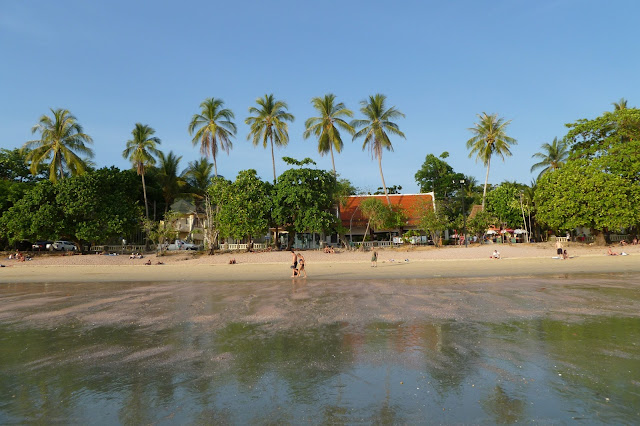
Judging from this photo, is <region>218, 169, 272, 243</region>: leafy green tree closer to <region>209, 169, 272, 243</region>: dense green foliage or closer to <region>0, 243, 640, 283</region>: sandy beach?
<region>209, 169, 272, 243</region>: dense green foliage

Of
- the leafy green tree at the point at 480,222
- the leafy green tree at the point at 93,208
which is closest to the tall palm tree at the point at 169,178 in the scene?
the leafy green tree at the point at 93,208

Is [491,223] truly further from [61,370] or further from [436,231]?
[61,370]

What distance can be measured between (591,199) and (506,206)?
1449cm

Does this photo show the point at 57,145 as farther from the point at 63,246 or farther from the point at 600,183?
the point at 600,183

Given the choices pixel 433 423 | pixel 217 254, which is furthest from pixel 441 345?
pixel 217 254

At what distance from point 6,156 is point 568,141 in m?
63.3

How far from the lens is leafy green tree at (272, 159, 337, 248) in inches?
1357

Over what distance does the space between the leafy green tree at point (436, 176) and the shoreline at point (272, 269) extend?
32719 millimetres

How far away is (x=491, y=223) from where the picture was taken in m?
44.9

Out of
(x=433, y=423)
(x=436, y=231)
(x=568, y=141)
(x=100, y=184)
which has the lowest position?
(x=433, y=423)

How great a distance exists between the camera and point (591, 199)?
3466 cm

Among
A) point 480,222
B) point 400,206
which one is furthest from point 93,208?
point 480,222

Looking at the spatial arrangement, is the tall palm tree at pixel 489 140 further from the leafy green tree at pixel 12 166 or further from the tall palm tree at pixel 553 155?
the leafy green tree at pixel 12 166

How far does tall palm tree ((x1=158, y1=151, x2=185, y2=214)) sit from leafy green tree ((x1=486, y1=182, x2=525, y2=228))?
38618 mm
